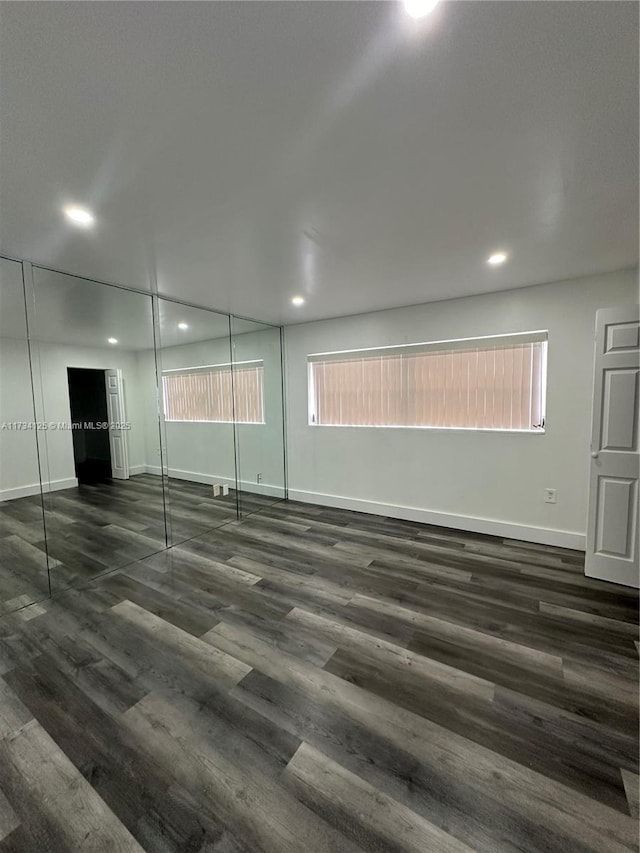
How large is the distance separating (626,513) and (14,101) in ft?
13.4

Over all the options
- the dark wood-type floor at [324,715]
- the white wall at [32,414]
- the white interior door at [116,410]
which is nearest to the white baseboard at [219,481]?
the white interior door at [116,410]

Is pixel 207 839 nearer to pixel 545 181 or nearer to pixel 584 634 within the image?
pixel 584 634

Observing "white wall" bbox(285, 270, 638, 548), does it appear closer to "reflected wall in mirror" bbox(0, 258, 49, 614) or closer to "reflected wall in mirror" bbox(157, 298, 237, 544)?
"reflected wall in mirror" bbox(157, 298, 237, 544)

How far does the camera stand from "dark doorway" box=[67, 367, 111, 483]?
304 centimetres

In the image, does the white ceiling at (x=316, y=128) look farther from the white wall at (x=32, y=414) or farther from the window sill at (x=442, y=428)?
the window sill at (x=442, y=428)

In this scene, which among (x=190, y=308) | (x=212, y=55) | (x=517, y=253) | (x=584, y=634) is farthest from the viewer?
(x=190, y=308)

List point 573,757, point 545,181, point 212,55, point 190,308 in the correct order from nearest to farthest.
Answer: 1. point 212,55
2. point 573,757
3. point 545,181
4. point 190,308

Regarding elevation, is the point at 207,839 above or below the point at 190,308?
below

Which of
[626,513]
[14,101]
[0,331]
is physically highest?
[14,101]

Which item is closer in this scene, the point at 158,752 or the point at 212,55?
the point at 212,55

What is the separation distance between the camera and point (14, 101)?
1.15 meters

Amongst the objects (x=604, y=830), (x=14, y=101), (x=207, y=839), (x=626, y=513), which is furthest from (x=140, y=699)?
(x=626, y=513)

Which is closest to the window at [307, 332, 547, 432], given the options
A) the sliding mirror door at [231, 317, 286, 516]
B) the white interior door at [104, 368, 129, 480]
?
the sliding mirror door at [231, 317, 286, 516]

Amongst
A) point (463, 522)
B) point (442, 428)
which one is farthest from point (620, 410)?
point (463, 522)
